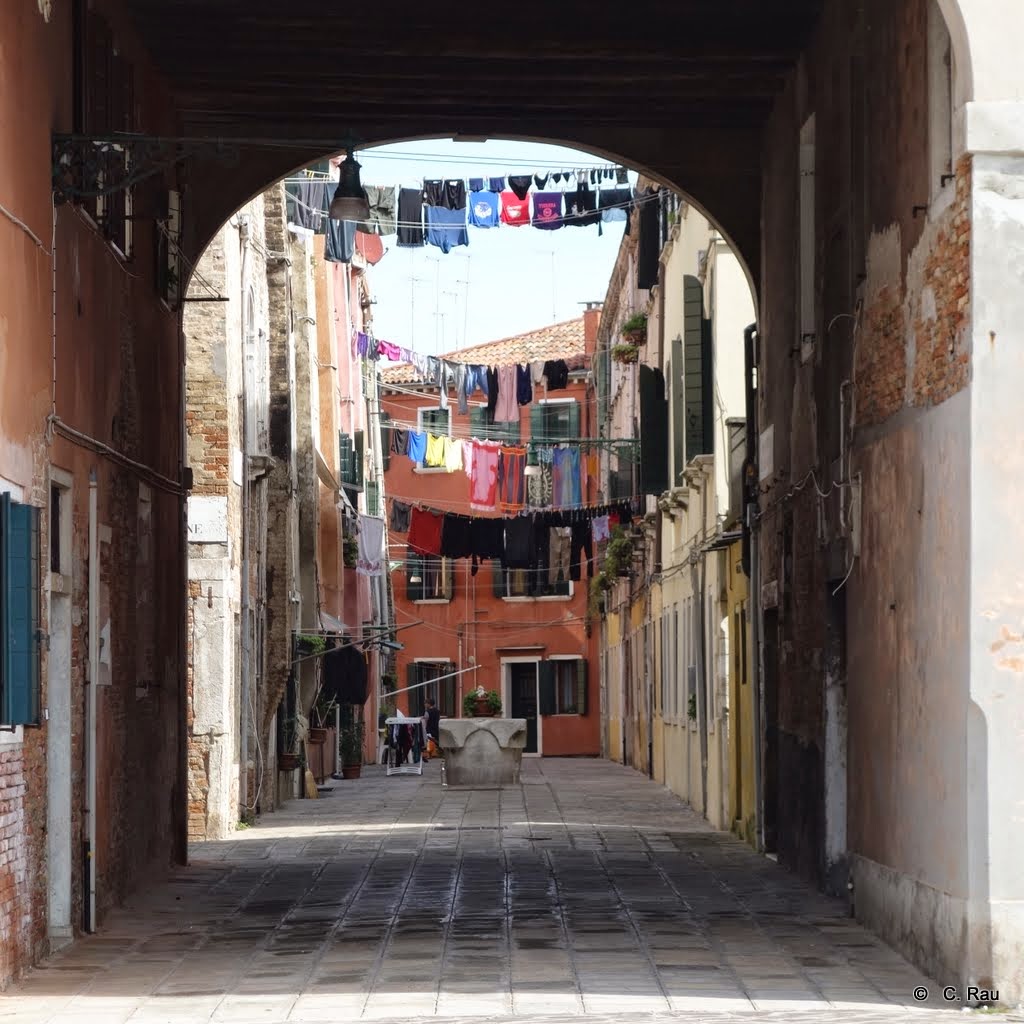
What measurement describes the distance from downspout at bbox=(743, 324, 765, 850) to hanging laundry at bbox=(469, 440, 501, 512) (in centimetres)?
2914

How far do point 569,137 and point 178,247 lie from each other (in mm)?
3438

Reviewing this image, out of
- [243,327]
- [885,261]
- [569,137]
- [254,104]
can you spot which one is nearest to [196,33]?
[254,104]

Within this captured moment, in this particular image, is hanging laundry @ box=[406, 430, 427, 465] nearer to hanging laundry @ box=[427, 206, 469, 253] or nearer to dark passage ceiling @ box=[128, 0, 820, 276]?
hanging laundry @ box=[427, 206, 469, 253]

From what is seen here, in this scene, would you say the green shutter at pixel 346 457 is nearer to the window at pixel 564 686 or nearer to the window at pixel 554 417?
the window at pixel 564 686

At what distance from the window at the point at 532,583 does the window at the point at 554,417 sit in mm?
4398

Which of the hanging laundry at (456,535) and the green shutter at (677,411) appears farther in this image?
the hanging laundry at (456,535)

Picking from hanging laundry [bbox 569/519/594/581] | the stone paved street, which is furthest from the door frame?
the stone paved street

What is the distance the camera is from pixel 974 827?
973 cm

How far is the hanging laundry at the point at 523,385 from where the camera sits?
1848 inches

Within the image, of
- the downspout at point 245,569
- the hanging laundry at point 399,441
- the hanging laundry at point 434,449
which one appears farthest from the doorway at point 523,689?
the downspout at point 245,569

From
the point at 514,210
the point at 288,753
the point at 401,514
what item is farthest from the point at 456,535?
the point at 288,753

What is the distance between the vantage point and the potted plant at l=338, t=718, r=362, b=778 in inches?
1436

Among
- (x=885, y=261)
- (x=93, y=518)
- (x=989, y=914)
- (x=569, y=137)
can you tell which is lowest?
(x=989, y=914)

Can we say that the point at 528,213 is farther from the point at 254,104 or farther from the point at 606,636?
the point at 606,636
